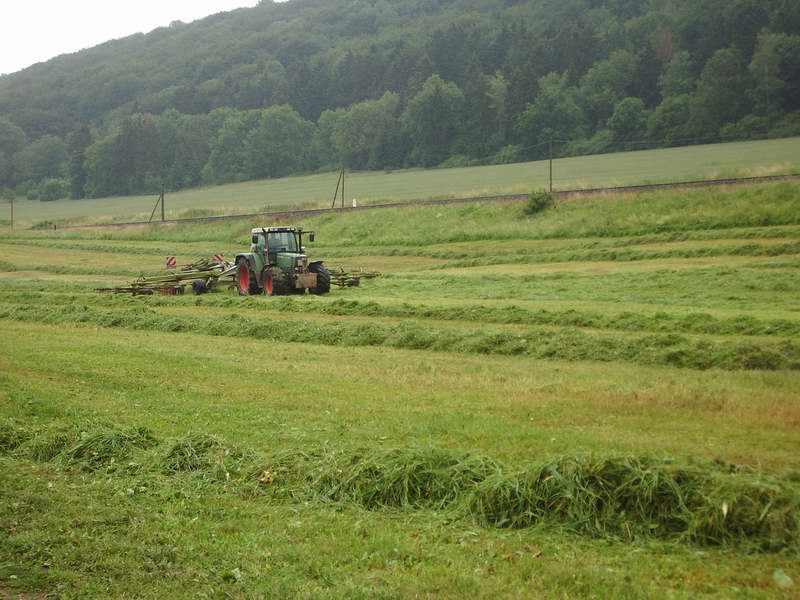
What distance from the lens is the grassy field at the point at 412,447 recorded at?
738cm

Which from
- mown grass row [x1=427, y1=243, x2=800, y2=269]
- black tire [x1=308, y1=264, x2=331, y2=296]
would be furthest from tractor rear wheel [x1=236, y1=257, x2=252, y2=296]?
mown grass row [x1=427, y1=243, x2=800, y2=269]

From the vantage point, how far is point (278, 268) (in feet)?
98.5

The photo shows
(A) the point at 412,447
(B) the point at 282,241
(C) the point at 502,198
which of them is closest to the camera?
(A) the point at 412,447

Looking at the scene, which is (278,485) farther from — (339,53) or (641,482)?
(339,53)

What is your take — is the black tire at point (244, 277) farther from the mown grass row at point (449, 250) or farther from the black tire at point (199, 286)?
the mown grass row at point (449, 250)

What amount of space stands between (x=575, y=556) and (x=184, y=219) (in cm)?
6441

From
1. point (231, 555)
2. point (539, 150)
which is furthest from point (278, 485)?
point (539, 150)

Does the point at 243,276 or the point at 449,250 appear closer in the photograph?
the point at 243,276

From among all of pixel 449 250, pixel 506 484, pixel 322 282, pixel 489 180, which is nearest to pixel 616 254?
pixel 449 250

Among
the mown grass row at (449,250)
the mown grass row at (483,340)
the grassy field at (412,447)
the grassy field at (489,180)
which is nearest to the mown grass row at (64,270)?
the mown grass row at (449,250)

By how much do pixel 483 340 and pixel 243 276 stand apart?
15.2 m

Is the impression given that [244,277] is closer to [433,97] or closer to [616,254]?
[616,254]

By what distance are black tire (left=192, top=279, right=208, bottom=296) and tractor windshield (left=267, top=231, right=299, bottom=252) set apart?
2527 mm

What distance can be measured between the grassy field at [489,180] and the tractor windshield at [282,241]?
→ 27011 mm
